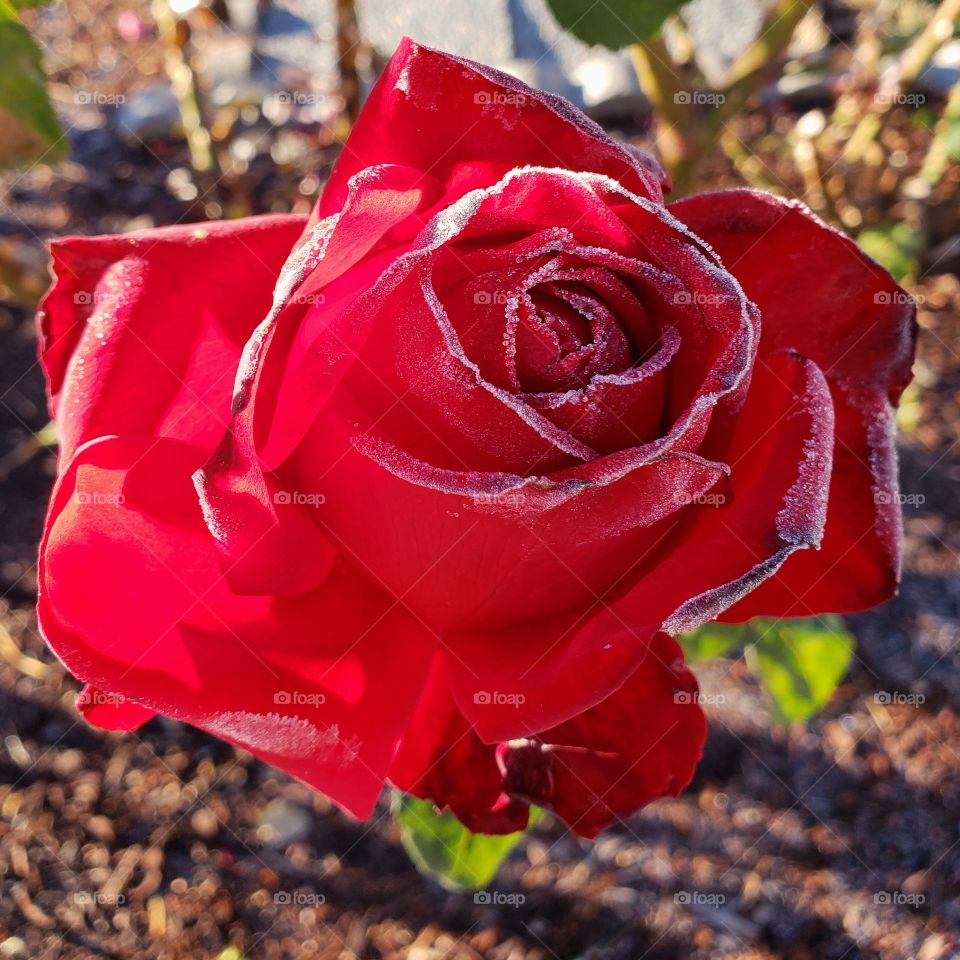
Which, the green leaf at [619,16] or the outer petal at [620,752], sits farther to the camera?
the green leaf at [619,16]

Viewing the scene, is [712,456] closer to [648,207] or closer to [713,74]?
[648,207]

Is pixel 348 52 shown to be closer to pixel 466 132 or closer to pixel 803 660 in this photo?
pixel 466 132

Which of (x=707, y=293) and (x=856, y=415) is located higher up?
(x=707, y=293)

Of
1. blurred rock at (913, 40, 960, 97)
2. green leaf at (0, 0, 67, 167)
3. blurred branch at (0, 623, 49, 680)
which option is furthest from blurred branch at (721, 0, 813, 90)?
blurred branch at (0, 623, 49, 680)

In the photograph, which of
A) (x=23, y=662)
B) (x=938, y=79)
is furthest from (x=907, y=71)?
(x=23, y=662)

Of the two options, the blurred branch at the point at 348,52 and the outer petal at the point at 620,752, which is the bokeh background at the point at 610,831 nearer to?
the blurred branch at the point at 348,52

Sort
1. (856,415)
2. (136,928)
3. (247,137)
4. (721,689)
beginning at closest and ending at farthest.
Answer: (856,415)
(136,928)
(721,689)
(247,137)

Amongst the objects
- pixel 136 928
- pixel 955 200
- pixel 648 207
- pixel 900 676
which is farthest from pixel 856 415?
pixel 955 200

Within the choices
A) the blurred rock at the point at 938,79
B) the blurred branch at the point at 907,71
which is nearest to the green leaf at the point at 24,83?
the blurred branch at the point at 907,71
